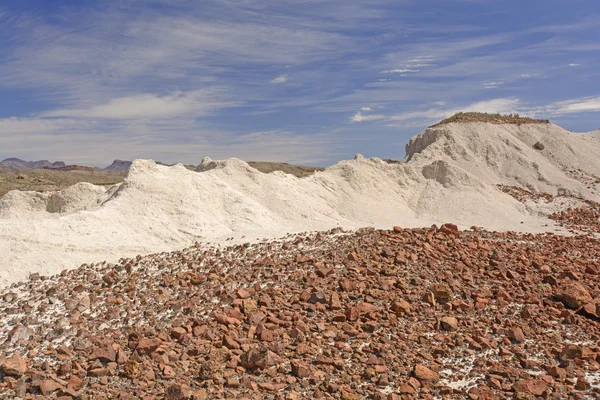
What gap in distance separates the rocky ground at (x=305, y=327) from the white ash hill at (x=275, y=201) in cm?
165

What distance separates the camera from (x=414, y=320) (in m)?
7.80

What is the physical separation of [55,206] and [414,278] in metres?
14.0

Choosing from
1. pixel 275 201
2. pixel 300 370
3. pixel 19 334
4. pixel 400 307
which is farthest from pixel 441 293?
pixel 275 201

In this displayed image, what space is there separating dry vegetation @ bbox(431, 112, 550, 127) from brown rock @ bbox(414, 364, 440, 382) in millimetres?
30377

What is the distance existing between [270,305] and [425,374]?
2765mm

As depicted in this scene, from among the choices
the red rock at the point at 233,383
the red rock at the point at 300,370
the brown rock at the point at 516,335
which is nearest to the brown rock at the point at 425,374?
the red rock at the point at 300,370

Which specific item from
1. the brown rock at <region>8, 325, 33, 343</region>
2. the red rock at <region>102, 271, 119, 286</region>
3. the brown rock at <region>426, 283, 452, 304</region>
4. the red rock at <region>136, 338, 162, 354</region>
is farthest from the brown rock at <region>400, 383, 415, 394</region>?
the red rock at <region>102, 271, 119, 286</region>

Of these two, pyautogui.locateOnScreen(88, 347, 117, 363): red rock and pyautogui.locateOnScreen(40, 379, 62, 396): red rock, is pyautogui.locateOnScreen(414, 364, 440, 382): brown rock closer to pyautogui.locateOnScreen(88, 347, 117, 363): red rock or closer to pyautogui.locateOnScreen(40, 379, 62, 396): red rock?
pyautogui.locateOnScreen(88, 347, 117, 363): red rock

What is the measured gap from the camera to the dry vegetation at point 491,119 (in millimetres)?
34500

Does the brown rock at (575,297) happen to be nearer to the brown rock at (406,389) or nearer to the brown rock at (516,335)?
the brown rock at (516,335)

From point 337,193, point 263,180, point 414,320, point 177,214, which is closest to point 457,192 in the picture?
point 337,193

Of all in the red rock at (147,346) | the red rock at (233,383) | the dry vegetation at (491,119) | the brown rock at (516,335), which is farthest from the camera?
the dry vegetation at (491,119)

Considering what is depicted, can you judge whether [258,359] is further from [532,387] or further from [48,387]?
[532,387]

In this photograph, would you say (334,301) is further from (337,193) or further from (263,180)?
(337,193)
